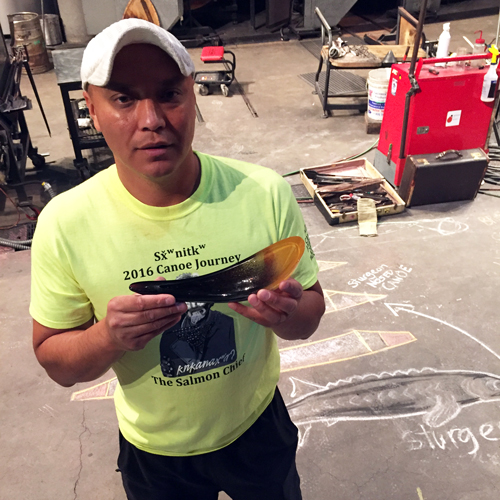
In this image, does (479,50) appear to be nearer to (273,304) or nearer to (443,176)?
(443,176)

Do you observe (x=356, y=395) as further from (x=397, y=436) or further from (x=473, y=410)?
(x=473, y=410)

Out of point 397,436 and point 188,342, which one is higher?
point 188,342

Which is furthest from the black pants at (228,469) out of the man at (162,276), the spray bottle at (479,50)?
the spray bottle at (479,50)

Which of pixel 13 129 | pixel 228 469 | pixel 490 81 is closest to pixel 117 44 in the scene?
pixel 228 469

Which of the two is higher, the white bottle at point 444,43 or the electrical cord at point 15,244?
the white bottle at point 444,43

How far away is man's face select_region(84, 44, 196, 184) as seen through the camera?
1265 millimetres

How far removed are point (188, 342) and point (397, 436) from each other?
1.95 metres

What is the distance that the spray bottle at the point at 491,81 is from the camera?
4.59 m

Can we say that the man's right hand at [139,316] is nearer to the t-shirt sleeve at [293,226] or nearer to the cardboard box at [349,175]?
the t-shirt sleeve at [293,226]

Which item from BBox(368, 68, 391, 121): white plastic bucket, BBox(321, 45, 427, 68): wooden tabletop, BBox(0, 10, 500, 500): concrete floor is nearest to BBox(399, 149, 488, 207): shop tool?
BBox(0, 10, 500, 500): concrete floor

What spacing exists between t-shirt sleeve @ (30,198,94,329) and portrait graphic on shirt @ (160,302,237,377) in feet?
0.90

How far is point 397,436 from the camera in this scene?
295cm

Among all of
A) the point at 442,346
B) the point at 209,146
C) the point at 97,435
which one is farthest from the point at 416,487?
the point at 209,146

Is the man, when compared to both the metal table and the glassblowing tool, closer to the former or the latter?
the glassblowing tool
